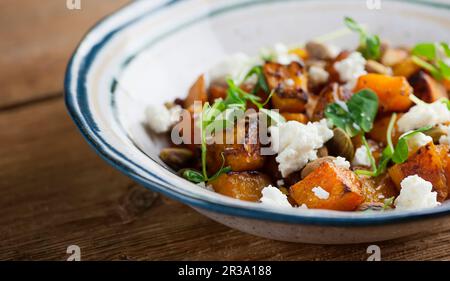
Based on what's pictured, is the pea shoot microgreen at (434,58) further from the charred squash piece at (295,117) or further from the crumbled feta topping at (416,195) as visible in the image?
the crumbled feta topping at (416,195)

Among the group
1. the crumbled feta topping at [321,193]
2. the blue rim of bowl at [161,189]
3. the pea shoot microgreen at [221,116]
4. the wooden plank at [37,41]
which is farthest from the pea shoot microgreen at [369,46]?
the wooden plank at [37,41]

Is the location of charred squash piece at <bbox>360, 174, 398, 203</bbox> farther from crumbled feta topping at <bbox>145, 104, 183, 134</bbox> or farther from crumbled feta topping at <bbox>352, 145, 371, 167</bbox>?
crumbled feta topping at <bbox>145, 104, 183, 134</bbox>

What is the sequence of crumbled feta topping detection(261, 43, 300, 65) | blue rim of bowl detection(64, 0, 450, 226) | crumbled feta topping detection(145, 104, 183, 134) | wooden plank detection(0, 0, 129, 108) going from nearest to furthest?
blue rim of bowl detection(64, 0, 450, 226) → crumbled feta topping detection(145, 104, 183, 134) → crumbled feta topping detection(261, 43, 300, 65) → wooden plank detection(0, 0, 129, 108)

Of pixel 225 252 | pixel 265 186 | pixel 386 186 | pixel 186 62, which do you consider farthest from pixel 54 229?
pixel 386 186

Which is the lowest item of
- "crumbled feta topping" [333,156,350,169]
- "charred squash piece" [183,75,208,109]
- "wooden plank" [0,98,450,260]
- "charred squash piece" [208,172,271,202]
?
"wooden plank" [0,98,450,260]

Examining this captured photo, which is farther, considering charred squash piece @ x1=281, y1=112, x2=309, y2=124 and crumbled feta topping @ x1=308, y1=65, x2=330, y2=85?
crumbled feta topping @ x1=308, y1=65, x2=330, y2=85

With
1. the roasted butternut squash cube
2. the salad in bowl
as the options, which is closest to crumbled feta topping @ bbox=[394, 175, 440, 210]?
the salad in bowl

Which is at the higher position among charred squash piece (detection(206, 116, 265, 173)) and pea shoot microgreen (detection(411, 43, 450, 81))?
pea shoot microgreen (detection(411, 43, 450, 81))
